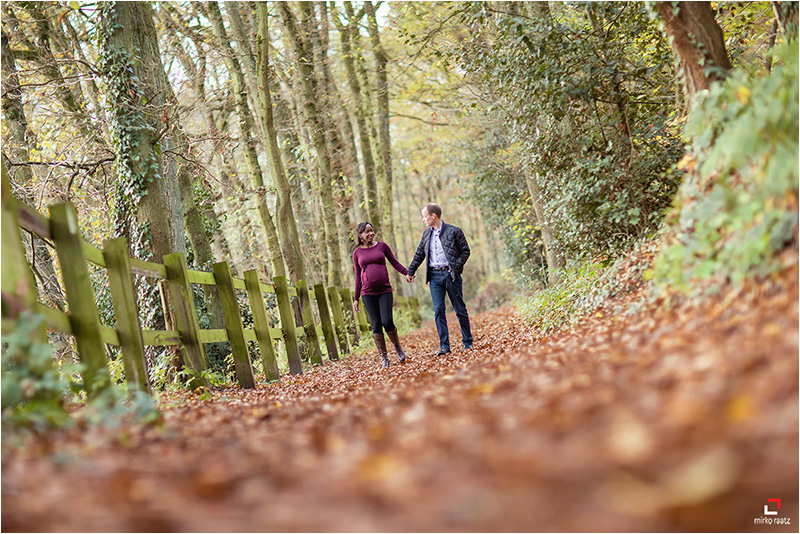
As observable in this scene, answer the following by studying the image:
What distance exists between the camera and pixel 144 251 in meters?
7.79

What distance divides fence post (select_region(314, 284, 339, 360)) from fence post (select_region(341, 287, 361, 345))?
2.33m

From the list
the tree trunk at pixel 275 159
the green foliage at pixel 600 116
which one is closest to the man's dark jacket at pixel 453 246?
the green foliage at pixel 600 116

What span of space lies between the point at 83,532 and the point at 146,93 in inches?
291

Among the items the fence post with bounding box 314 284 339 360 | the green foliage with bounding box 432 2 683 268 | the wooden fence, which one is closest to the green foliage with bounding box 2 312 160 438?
the wooden fence

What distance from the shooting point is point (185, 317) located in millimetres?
6309

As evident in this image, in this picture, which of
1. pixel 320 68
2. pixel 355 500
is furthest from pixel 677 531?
pixel 320 68

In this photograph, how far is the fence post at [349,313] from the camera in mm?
14820

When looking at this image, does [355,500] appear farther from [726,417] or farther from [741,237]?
[741,237]

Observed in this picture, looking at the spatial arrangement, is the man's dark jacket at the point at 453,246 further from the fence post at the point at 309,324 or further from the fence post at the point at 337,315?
the fence post at the point at 337,315

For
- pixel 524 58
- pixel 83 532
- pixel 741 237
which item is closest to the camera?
pixel 83 532

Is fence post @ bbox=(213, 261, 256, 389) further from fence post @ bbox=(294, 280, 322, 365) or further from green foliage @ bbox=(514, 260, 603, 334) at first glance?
fence post @ bbox=(294, 280, 322, 365)

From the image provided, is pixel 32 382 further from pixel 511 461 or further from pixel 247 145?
pixel 247 145

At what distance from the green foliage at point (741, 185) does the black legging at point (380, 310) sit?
15.3 feet

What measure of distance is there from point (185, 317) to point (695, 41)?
5337 mm
